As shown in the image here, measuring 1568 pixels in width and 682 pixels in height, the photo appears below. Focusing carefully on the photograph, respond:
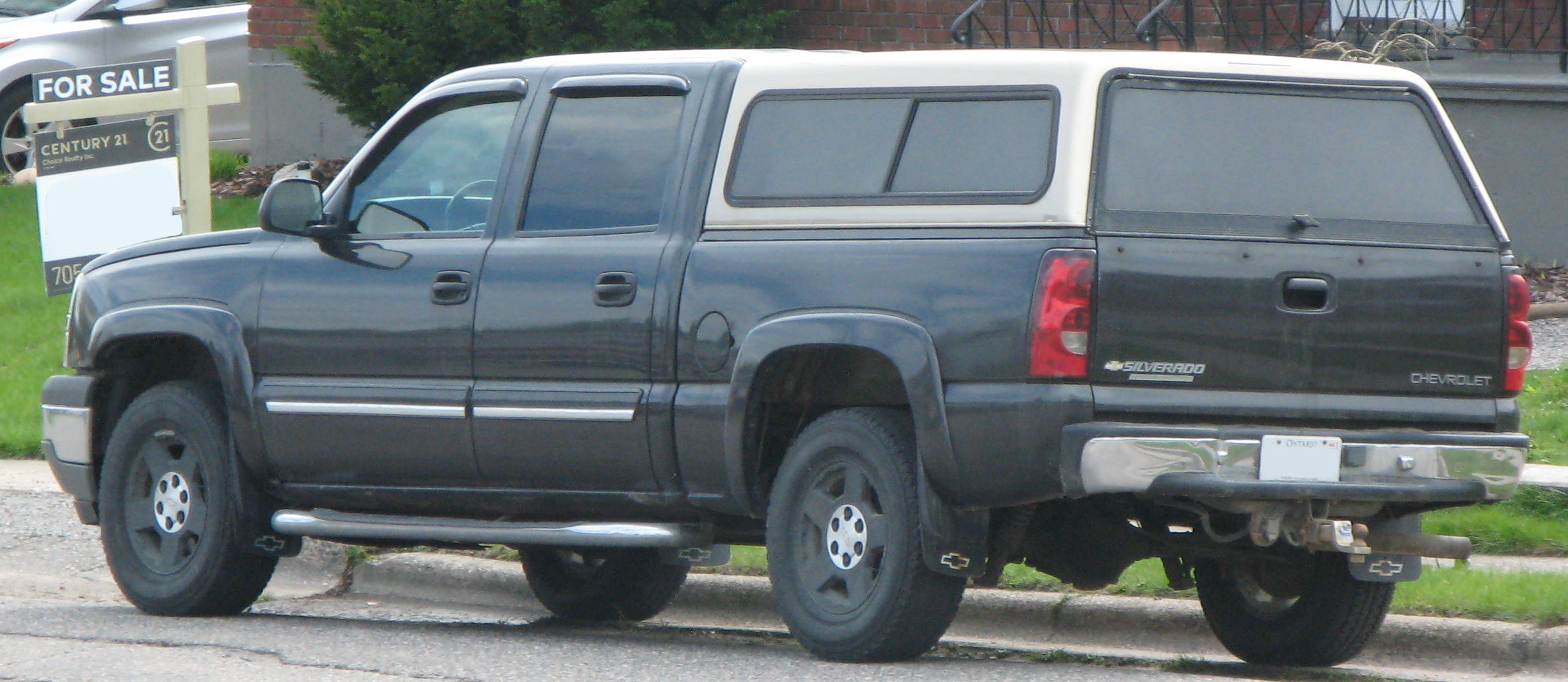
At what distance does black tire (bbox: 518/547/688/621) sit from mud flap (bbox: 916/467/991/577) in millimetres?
2214

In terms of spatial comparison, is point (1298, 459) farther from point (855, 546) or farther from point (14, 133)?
point (14, 133)

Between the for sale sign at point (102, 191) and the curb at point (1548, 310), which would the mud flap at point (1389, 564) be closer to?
the curb at point (1548, 310)

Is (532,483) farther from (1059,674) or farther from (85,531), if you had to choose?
(85,531)

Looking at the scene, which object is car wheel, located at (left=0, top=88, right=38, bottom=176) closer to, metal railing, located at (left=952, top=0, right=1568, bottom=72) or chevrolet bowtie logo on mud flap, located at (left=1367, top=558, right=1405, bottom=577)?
metal railing, located at (left=952, top=0, right=1568, bottom=72)

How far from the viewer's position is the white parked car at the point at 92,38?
1625 cm

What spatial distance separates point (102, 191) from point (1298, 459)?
7.76 m

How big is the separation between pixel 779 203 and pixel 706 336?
43 cm

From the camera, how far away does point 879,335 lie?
562 centimetres

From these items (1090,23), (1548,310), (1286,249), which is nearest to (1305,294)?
(1286,249)

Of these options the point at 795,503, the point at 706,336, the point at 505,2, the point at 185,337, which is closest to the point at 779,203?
the point at 706,336

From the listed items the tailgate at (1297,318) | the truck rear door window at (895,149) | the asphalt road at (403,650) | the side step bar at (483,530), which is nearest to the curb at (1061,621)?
the asphalt road at (403,650)

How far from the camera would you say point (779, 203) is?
6043 mm

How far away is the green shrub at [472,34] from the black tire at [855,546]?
758 centimetres

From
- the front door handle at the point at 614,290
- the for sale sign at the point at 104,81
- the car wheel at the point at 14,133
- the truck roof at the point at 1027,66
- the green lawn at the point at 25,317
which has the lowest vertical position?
the green lawn at the point at 25,317
